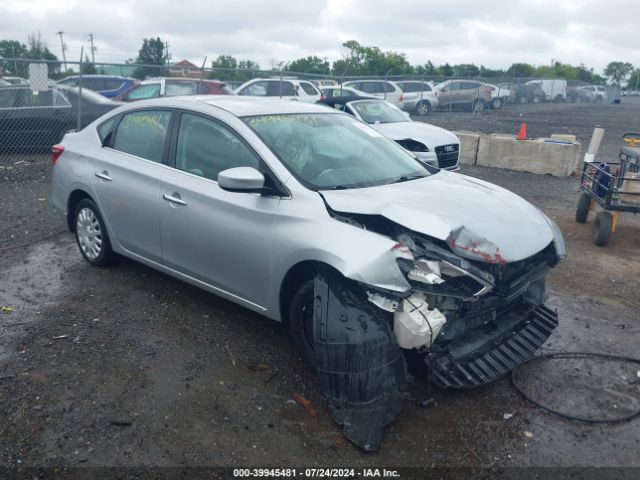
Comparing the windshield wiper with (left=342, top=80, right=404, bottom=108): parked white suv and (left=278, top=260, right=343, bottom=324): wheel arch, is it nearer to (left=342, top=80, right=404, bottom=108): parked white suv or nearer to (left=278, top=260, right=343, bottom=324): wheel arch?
(left=278, top=260, right=343, bottom=324): wheel arch

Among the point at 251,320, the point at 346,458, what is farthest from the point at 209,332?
the point at 346,458

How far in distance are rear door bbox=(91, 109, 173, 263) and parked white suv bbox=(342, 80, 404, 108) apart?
20316 millimetres

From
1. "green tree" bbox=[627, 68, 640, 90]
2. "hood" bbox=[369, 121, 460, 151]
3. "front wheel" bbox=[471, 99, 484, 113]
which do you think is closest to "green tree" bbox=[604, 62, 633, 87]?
"green tree" bbox=[627, 68, 640, 90]

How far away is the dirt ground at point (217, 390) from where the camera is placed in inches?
128

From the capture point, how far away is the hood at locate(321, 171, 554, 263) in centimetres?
361

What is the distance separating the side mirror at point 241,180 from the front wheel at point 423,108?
23773 millimetres

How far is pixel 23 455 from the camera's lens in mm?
3184

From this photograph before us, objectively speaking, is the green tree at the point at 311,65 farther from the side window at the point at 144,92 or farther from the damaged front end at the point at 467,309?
the damaged front end at the point at 467,309

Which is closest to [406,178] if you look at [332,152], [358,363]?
[332,152]

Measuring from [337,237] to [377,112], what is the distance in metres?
8.75

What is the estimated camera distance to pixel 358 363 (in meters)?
3.44

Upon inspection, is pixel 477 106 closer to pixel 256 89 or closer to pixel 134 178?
pixel 256 89

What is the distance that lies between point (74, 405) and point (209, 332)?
47.7 inches

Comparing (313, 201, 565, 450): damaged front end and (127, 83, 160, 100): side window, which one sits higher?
(127, 83, 160, 100): side window
